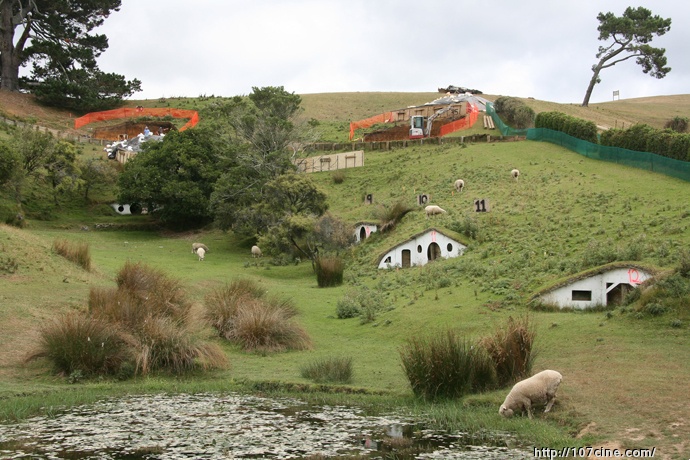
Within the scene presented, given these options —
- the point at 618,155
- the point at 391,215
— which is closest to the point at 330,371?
the point at 391,215

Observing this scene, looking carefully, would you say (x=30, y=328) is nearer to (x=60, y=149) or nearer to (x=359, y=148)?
(x=60, y=149)

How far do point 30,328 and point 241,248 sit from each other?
105 ft

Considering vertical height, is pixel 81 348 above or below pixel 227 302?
below

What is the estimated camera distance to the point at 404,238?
144ft

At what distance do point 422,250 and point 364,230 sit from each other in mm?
9514

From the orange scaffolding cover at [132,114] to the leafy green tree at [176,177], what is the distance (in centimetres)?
2905

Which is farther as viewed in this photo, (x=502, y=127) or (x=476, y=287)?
(x=502, y=127)

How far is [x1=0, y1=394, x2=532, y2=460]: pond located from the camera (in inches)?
563

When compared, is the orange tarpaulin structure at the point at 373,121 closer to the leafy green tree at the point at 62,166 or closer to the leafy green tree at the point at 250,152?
the leafy green tree at the point at 250,152

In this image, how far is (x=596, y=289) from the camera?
27.3 metres

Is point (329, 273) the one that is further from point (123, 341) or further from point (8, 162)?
point (8, 162)

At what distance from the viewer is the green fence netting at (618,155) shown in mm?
46812

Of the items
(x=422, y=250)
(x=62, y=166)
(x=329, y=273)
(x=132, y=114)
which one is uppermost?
(x=132, y=114)

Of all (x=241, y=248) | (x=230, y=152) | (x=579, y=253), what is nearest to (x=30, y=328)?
(x=579, y=253)
